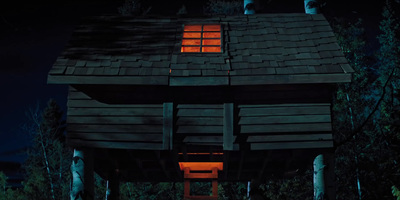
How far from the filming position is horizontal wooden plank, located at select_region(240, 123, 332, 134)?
815cm

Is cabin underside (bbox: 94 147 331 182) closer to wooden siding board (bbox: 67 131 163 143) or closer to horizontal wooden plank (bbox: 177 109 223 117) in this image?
wooden siding board (bbox: 67 131 163 143)

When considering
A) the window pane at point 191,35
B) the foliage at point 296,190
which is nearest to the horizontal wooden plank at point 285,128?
the window pane at point 191,35

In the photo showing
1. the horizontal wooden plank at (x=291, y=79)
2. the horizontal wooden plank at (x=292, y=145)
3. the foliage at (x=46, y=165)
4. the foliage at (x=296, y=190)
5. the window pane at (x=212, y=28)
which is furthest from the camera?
the foliage at (x=46, y=165)

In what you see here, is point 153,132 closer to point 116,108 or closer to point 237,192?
point 116,108

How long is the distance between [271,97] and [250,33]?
6.77 feet

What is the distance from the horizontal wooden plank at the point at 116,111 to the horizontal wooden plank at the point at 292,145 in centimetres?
230

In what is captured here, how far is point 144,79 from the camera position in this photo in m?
8.00

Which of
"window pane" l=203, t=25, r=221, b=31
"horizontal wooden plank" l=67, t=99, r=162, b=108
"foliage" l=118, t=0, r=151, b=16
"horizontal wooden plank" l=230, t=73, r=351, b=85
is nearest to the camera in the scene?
"horizontal wooden plank" l=230, t=73, r=351, b=85

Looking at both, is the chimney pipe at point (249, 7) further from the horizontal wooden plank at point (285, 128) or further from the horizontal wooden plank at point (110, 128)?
the horizontal wooden plank at point (110, 128)

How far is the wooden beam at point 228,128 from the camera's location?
8.02 metres

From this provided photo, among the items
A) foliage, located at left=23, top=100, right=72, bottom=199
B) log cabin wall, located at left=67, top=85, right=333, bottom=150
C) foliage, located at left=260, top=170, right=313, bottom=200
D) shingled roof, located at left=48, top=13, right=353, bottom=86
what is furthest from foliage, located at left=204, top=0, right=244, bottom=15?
log cabin wall, located at left=67, top=85, right=333, bottom=150

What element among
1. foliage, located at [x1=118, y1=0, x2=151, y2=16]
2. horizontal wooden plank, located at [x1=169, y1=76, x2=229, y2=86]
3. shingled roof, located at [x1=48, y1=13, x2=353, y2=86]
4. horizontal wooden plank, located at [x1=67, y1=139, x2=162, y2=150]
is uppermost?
foliage, located at [x1=118, y1=0, x2=151, y2=16]

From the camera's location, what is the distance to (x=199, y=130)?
8.17m

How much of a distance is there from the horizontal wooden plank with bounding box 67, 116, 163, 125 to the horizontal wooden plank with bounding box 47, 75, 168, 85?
82 cm
